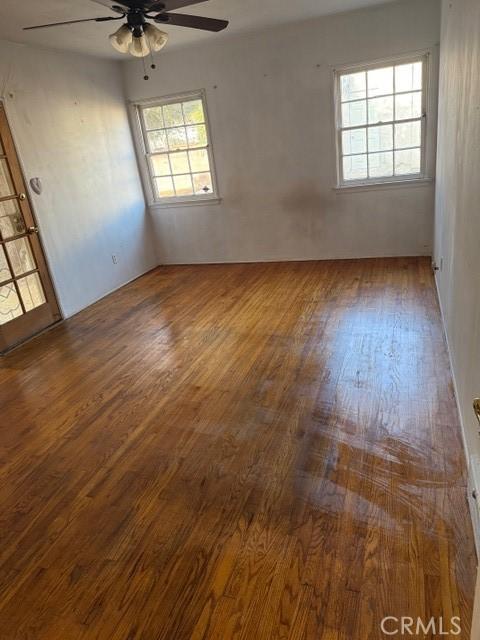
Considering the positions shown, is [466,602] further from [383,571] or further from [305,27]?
[305,27]

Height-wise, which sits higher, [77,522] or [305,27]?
[305,27]

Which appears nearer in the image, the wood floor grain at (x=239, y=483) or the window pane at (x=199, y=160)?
the wood floor grain at (x=239, y=483)

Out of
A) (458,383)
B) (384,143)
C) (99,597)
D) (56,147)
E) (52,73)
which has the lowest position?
(99,597)

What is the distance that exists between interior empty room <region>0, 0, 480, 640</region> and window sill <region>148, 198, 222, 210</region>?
58mm

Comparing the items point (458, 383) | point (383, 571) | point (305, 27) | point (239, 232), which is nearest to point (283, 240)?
point (239, 232)

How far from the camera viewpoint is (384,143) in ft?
16.1

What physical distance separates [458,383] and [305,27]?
14.2 feet

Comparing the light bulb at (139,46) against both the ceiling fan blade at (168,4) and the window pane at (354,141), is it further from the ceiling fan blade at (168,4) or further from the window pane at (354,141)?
the window pane at (354,141)

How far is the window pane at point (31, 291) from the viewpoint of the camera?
4.20m

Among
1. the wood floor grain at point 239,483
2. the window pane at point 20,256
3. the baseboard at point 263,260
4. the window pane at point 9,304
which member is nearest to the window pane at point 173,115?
the baseboard at point 263,260

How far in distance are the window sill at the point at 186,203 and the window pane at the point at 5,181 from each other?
2278 mm

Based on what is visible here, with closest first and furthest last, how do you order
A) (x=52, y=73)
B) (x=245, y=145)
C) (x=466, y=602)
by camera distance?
(x=466, y=602) < (x=52, y=73) < (x=245, y=145)

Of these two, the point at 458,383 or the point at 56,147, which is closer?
the point at 458,383

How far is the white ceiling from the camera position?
11.0 feet
